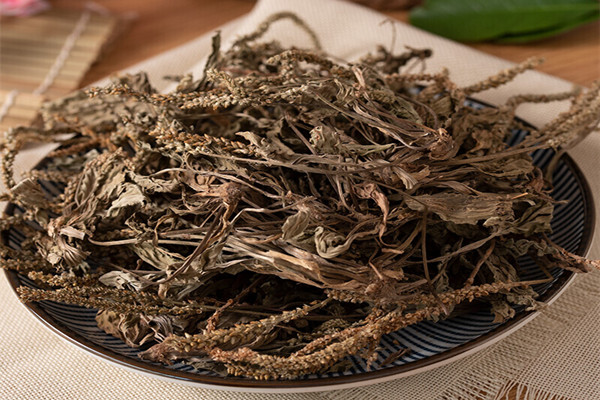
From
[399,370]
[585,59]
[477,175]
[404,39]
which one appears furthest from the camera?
[585,59]

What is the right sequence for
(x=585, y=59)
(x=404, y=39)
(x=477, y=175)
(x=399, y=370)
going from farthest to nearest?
(x=585, y=59) < (x=404, y=39) < (x=477, y=175) < (x=399, y=370)

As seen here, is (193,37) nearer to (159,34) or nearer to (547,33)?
(159,34)

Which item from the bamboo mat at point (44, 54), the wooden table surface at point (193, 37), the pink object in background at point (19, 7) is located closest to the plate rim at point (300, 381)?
the bamboo mat at point (44, 54)

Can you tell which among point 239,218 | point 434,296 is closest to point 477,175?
point 434,296

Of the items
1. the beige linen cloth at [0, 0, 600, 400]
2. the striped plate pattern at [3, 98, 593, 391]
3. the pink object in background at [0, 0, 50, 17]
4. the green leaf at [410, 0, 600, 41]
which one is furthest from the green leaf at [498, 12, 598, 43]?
the pink object in background at [0, 0, 50, 17]

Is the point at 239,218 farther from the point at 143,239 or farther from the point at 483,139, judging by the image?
the point at 483,139

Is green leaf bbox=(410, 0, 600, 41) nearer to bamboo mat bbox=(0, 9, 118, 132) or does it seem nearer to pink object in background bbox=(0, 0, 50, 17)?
bamboo mat bbox=(0, 9, 118, 132)

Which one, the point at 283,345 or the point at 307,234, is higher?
the point at 307,234
